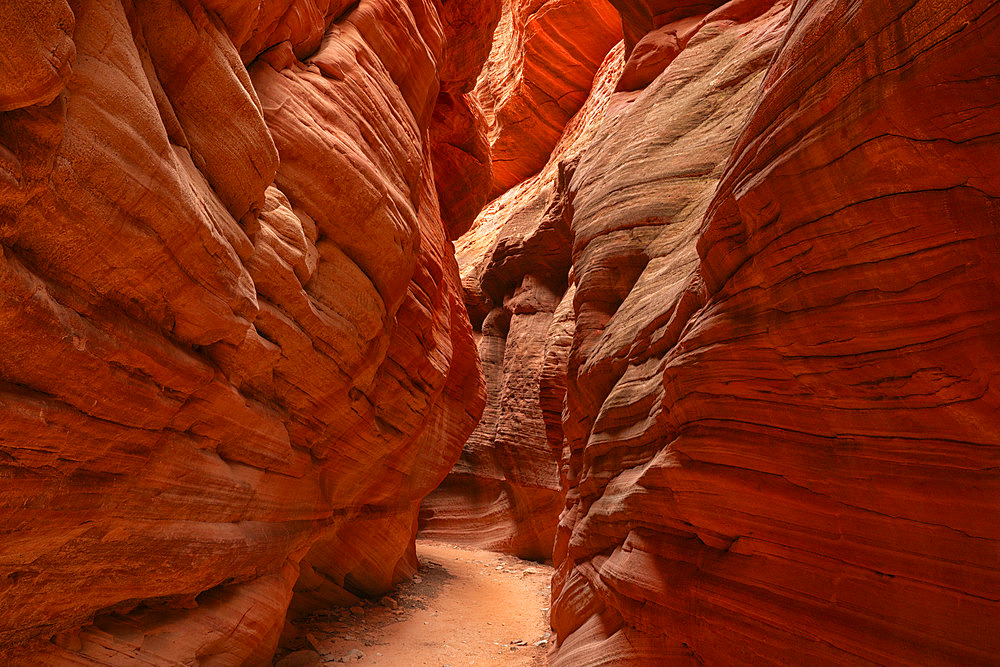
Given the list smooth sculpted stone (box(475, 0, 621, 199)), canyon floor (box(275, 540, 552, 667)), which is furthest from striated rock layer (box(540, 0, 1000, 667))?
smooth sculpted stone (box(475, 0, 621, 199))

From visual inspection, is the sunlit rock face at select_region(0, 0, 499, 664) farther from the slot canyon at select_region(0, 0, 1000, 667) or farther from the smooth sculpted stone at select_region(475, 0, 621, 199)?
the smooth sculpted stone at select_region(475, 0, 621, 199)

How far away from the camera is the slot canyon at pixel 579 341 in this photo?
308cm

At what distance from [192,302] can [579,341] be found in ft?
18.3

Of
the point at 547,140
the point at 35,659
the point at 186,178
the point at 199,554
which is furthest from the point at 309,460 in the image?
the point at 547,140

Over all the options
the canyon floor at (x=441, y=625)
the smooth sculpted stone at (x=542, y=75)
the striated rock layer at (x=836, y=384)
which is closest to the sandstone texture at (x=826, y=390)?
the striated rock layer at (x=836, y=384)

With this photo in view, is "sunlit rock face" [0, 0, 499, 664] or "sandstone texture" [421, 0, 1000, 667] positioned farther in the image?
"sunlit rock face" [0, 0, 499, 664]

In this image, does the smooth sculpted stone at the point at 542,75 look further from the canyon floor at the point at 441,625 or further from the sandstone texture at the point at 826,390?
the sandstone texture at the point at 826,390

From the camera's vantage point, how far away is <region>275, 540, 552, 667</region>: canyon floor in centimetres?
817

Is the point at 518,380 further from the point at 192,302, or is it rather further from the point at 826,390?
the point at 826,390

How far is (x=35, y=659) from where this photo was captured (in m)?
4.20

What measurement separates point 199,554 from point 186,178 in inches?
127

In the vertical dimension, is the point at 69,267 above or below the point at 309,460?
above

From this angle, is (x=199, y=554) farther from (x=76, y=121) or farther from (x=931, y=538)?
(x=931, y=538)

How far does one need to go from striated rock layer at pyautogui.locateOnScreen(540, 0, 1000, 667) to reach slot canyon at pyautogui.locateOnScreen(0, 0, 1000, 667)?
0.7 inches
